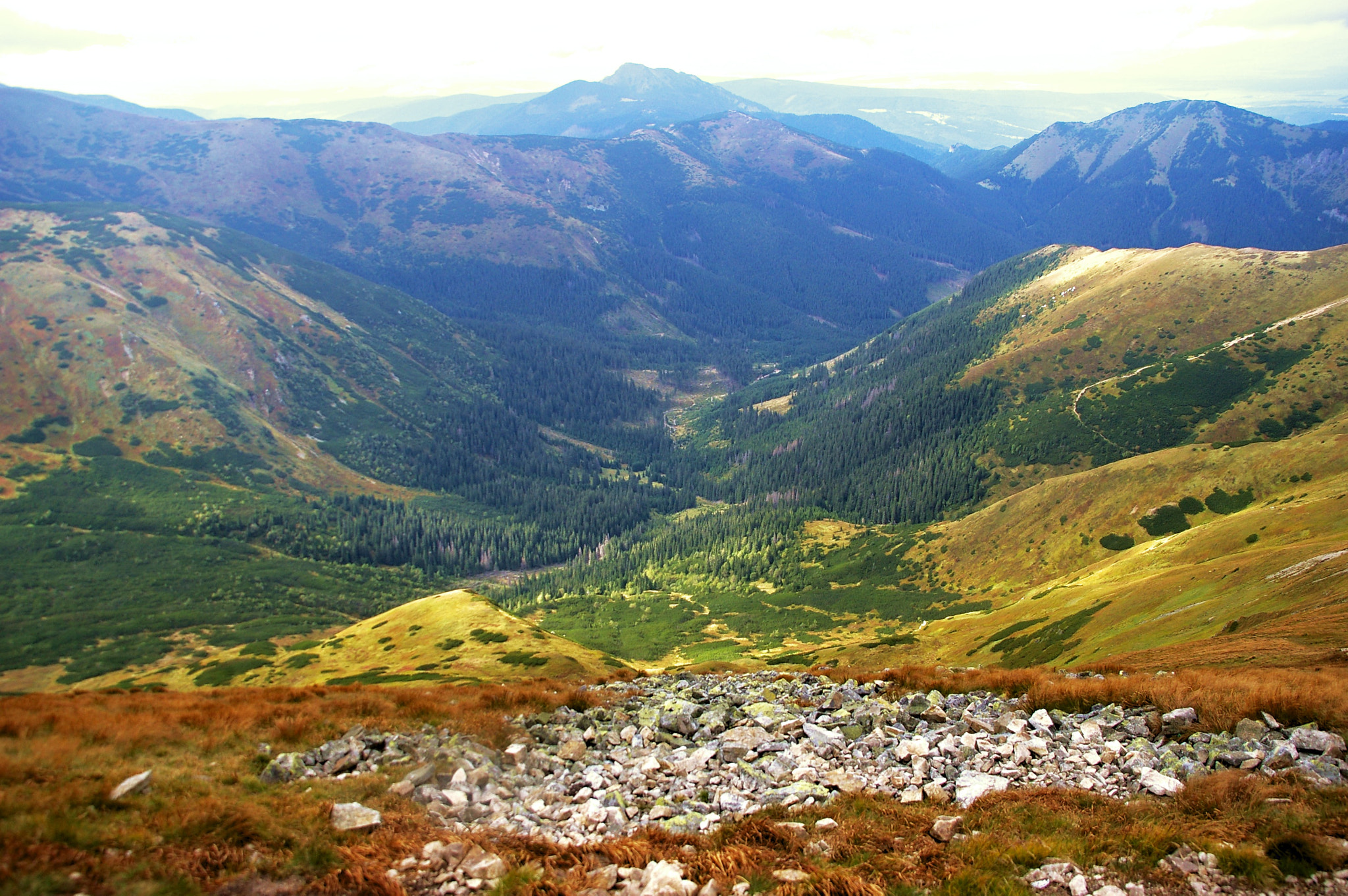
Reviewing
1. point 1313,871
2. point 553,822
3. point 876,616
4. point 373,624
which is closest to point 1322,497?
point 876,616

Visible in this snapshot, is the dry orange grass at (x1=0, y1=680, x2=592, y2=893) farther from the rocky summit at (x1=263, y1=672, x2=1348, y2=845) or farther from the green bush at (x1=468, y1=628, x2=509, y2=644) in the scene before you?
the green bush at (x1=468, y1=628, x2=509, y2=644)

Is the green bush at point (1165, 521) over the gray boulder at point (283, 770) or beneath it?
beneath

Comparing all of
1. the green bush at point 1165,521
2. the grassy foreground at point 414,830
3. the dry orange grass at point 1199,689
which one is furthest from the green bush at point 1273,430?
the grassy foreground at point 414,830

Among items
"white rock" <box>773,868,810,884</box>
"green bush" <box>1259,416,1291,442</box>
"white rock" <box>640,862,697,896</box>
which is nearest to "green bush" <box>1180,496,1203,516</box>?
"green bush" <box>1259,416,1291,442</box>

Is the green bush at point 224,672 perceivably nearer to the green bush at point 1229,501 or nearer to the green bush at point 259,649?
the green bush at point 259,649

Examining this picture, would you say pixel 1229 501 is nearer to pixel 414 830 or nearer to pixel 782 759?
pixel 782 759

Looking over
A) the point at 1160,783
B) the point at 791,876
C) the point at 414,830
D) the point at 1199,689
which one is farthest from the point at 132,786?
the point at 1199,689

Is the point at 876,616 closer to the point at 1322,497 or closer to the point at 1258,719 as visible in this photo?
the point at 1322,497
